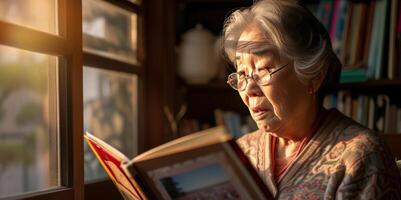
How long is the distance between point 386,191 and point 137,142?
3.83 feet

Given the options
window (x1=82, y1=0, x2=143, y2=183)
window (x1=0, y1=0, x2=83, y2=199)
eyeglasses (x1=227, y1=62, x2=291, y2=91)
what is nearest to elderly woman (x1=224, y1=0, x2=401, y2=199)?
eyeglasses (x1=227, y1=62, x2=291, y2=91)

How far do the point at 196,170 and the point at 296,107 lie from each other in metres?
0.44

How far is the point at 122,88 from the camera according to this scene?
6.38 ft

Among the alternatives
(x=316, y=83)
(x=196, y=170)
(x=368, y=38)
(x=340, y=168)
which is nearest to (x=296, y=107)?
(x=316, y=83)

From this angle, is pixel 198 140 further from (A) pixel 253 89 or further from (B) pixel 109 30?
(B) pixel 109 30

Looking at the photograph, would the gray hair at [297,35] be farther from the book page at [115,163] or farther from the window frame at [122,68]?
the window frame at [122,68]

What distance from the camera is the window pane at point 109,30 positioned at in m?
1.66

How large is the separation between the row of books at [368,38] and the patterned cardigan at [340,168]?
89cm

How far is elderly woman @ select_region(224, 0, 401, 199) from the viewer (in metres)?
1.16

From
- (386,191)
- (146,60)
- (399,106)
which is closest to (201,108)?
(146,60)

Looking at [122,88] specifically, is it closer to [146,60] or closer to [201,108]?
[146,60]

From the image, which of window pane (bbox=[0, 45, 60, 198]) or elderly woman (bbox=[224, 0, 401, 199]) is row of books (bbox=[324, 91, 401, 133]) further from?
window pane (bbox=[0, 45, 60, 198])

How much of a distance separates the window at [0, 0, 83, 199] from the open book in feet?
1.27

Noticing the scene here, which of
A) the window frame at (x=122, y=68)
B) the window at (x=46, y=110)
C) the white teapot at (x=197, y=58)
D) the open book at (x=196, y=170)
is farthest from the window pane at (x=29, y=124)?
the white teapot at (x=197, y=58)
